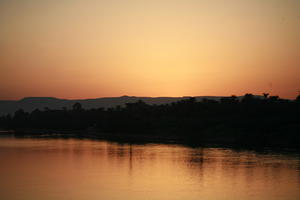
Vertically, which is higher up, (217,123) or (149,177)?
(217,123)

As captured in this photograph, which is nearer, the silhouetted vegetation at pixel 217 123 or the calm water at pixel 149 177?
the calm water at pixel 149 177

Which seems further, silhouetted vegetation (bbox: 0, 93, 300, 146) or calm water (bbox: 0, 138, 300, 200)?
silhouetted vegetation (bbox: 0, 93, 300, 146)

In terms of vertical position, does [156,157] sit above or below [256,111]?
below

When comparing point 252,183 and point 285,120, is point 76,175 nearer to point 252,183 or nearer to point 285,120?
point 252,183

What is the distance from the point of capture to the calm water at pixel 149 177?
20500 millimetres

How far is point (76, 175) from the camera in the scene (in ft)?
87.7

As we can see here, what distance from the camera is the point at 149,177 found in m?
26.1

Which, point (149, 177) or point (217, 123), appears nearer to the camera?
point (149, 177)

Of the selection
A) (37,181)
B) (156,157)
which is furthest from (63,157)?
(37,181)

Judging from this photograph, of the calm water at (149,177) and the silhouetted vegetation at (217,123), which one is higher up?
the silhouetted vegetation at (217,123)

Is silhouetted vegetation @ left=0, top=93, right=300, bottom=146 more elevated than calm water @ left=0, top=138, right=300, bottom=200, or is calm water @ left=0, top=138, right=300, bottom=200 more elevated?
silhouetted vegetation @ left=0, top=93, right=300, bottom=146

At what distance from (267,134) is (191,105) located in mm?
28416

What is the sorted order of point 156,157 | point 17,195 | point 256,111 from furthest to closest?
point 256,111, point 156,157, point 17,195

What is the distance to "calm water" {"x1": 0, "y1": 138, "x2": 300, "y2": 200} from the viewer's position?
67.3ft
